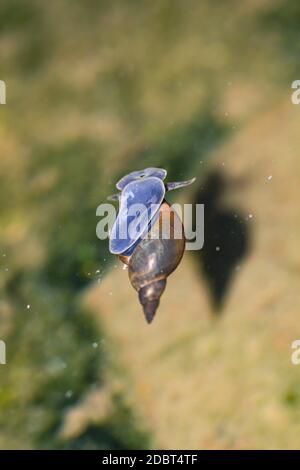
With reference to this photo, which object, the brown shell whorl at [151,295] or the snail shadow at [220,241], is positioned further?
the snail shadow at [220,241]

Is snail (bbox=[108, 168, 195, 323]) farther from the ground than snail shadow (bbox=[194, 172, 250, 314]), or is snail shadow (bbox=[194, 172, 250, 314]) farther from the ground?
snail shadow (bbox=[194, 172, 250, 314])

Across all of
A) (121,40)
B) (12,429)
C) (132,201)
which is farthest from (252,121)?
(12,429)

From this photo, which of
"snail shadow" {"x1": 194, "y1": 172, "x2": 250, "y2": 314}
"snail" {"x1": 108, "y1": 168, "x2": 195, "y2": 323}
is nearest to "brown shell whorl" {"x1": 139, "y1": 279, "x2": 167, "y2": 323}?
"snail" {"x1": 108, "y1": 168, "x2": 195, "y2": 323}

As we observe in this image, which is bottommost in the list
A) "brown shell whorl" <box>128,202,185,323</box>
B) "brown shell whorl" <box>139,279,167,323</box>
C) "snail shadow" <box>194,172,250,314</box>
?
"brown shell whorl" <box>139,279,167,323</box>

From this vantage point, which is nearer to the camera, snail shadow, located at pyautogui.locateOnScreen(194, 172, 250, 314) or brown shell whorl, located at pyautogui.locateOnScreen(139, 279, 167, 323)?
brown shell whorl, located at pyautogui.locateOnScreen(139, 279, 167, 323)

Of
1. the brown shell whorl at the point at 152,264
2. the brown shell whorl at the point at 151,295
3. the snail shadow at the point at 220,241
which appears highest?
the snail shadow at the point at 220,241

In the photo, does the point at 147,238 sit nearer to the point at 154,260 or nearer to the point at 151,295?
the point at 154,260

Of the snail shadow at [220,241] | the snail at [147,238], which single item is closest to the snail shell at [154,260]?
the snail at [147,238]

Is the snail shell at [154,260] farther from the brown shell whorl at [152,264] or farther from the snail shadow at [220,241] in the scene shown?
the snail shadow at [220,241]

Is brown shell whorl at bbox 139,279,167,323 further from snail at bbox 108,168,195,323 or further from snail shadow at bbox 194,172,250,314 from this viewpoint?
snail shadow at bbox 194,172,250,314
